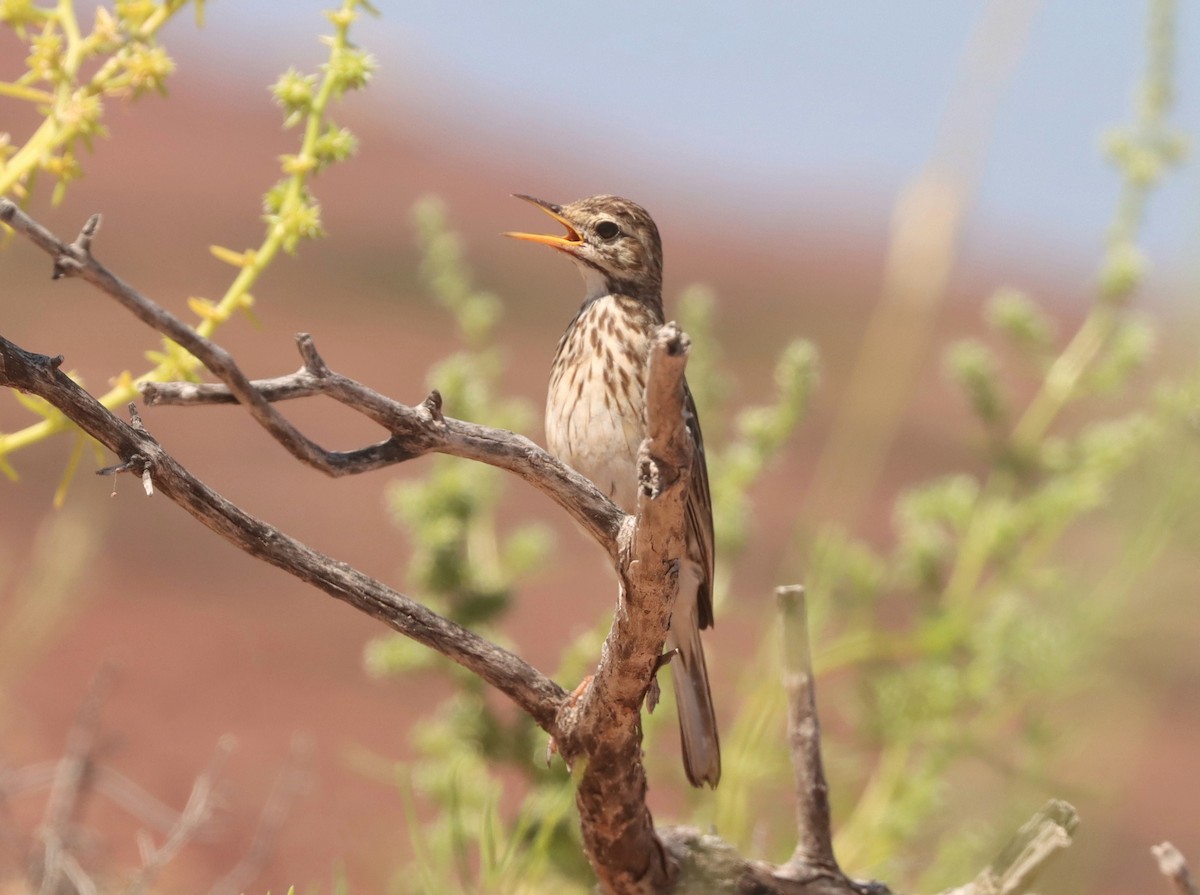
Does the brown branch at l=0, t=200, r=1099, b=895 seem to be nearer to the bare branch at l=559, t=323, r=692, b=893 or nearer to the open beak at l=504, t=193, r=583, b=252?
the bare branch at l=559, t=323, r=692, b=893

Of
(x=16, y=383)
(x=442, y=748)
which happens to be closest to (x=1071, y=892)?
(x=16, y=383)

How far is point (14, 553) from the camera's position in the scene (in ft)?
37.5

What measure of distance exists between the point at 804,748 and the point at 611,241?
5.12 feet

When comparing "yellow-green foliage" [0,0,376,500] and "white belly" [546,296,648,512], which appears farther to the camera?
"white belly" [546,296,648,512]

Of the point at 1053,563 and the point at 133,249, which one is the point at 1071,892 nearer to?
the point at 1053,563

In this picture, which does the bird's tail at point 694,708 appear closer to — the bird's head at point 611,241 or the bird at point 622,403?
the bird at point 622,403

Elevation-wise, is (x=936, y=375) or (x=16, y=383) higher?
(x=936, y=375)

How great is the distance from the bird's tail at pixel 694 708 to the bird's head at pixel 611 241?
949mm

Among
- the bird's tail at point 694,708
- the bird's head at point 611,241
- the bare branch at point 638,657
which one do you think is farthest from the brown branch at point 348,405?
the bird's head at point 611,241

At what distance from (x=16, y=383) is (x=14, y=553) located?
34.8 ft

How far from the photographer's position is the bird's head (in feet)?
11.9

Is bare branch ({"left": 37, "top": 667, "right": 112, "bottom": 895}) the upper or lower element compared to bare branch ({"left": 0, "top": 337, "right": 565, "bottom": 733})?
lower

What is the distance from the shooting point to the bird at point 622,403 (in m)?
3.17

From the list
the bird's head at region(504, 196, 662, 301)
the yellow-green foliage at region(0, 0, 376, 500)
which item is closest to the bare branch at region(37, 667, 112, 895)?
the yellow-green foliage at region(0, 0, 376, 500)
